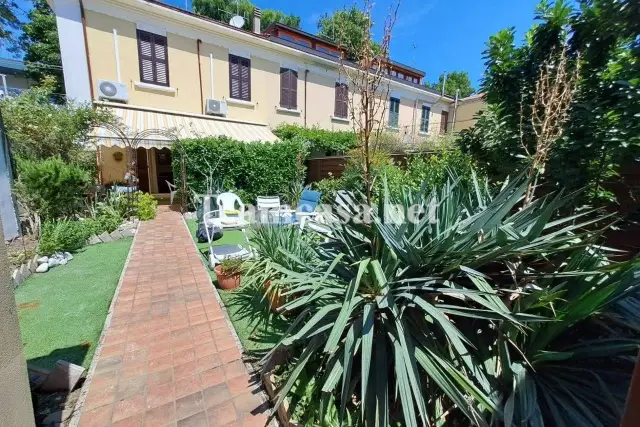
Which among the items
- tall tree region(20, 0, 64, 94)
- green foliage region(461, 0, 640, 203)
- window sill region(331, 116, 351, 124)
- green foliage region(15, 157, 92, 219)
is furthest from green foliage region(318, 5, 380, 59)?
tall tree region(20, 0, 64, 94)

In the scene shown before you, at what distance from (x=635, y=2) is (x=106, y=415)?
8514 millimetres

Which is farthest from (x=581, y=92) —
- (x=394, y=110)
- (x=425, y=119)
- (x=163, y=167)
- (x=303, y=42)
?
(x=425, y=119)

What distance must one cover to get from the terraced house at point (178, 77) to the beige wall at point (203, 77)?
0.05 m

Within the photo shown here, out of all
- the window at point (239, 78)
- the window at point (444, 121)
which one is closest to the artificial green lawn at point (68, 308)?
the window at point (239, 78)

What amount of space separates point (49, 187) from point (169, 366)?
950 cm

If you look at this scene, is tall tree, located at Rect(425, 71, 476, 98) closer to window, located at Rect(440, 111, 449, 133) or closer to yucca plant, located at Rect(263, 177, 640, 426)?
window, located at Rect(440, 111, 449, 133)

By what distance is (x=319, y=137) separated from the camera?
2197 centimetres

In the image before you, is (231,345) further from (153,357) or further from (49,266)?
(49,266)

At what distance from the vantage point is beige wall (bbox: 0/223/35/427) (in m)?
2.16

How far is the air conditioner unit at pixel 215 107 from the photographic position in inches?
719

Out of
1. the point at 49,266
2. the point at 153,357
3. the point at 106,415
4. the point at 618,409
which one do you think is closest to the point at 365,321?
the point at 618,409

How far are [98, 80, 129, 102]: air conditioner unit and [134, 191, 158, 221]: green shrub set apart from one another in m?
6.20

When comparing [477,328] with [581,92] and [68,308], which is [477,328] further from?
[68,308]

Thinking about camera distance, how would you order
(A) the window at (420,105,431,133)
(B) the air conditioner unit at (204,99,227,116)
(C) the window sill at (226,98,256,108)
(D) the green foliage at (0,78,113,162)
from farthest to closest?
(A) the window at (420,105,431,133)
(C) the window sill at (226,98,256,108)
(B) the air conditioner unit at (204,99,227,116)
(D) the green foliage at (0,78,113,162)
